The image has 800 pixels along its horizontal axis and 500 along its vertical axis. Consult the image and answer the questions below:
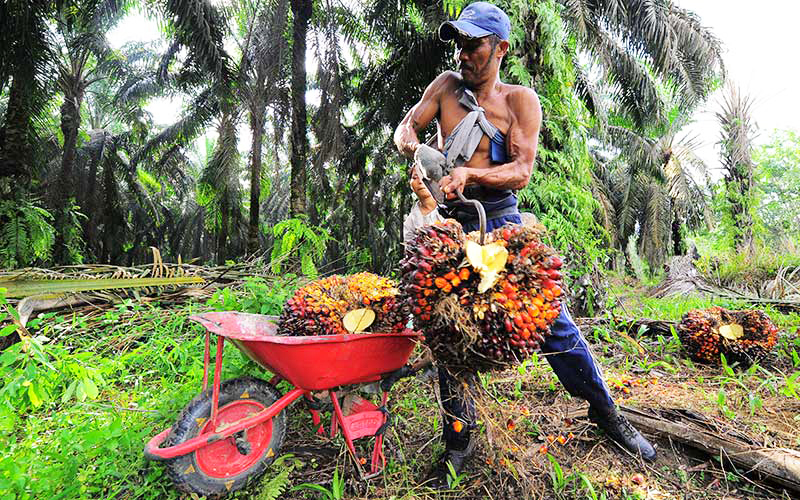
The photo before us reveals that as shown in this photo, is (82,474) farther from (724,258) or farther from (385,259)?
(724,258)

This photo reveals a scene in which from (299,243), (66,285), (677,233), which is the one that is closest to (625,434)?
(66,285)

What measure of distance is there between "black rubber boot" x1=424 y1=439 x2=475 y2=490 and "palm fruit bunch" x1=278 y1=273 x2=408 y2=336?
67cm

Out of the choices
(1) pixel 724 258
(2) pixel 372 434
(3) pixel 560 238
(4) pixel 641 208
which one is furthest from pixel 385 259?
(4) pixel 641 208

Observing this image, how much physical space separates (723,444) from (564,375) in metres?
0.86

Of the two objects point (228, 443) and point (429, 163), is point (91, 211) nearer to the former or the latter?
point (228, 443)

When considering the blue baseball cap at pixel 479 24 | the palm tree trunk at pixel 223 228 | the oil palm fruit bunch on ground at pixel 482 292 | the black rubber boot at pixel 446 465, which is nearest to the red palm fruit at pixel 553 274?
the oil palm fruit bunch on ground at pixel 482 292

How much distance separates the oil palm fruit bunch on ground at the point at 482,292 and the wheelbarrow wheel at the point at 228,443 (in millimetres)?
860

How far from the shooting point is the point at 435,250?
4.95 feet

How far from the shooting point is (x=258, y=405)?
6.11 ft

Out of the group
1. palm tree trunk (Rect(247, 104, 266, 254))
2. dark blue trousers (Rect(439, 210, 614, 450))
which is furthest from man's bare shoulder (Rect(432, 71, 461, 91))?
palm tree trunk (Rect(247, 104, 266, 254))

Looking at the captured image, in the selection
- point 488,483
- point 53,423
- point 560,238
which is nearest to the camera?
point 488,483

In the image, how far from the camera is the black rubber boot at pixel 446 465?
6.52ft

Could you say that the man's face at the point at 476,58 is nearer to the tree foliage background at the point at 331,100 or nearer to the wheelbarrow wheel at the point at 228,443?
the wheelbarrow wheel at the point at 228,443

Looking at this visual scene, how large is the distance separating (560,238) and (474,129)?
3.21 metres
